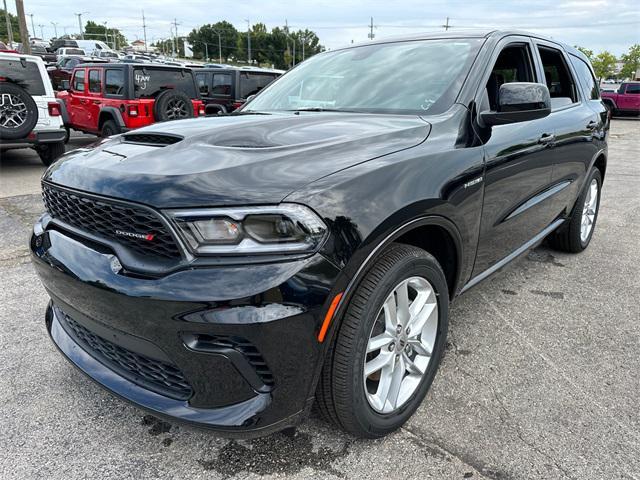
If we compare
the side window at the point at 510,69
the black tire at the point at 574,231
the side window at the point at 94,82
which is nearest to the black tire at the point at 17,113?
the side window at the point at 94,82

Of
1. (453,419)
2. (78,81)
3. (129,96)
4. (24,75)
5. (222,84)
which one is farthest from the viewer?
(222,84)

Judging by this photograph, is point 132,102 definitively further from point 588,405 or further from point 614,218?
point 588,405

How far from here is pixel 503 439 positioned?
2203 millimetres

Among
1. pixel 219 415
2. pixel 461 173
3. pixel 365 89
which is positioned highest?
pixel 365 89

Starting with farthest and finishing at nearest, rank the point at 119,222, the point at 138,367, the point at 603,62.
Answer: the point at 603,62, the point at 138,367, the point at 119,222

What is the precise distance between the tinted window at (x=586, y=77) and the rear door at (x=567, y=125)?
10cm

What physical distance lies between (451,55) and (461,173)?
3.00ft

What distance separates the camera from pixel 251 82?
458 inches

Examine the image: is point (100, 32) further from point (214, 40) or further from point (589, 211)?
point (589, 211)

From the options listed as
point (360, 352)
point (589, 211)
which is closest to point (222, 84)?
point (589, 211)

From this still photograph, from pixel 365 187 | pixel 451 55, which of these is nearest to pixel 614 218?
pixel 451 55

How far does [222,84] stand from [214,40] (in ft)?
327

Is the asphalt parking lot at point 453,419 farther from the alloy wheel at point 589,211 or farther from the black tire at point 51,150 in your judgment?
the black tire at point 51,150

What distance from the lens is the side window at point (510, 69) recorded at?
2932mm
